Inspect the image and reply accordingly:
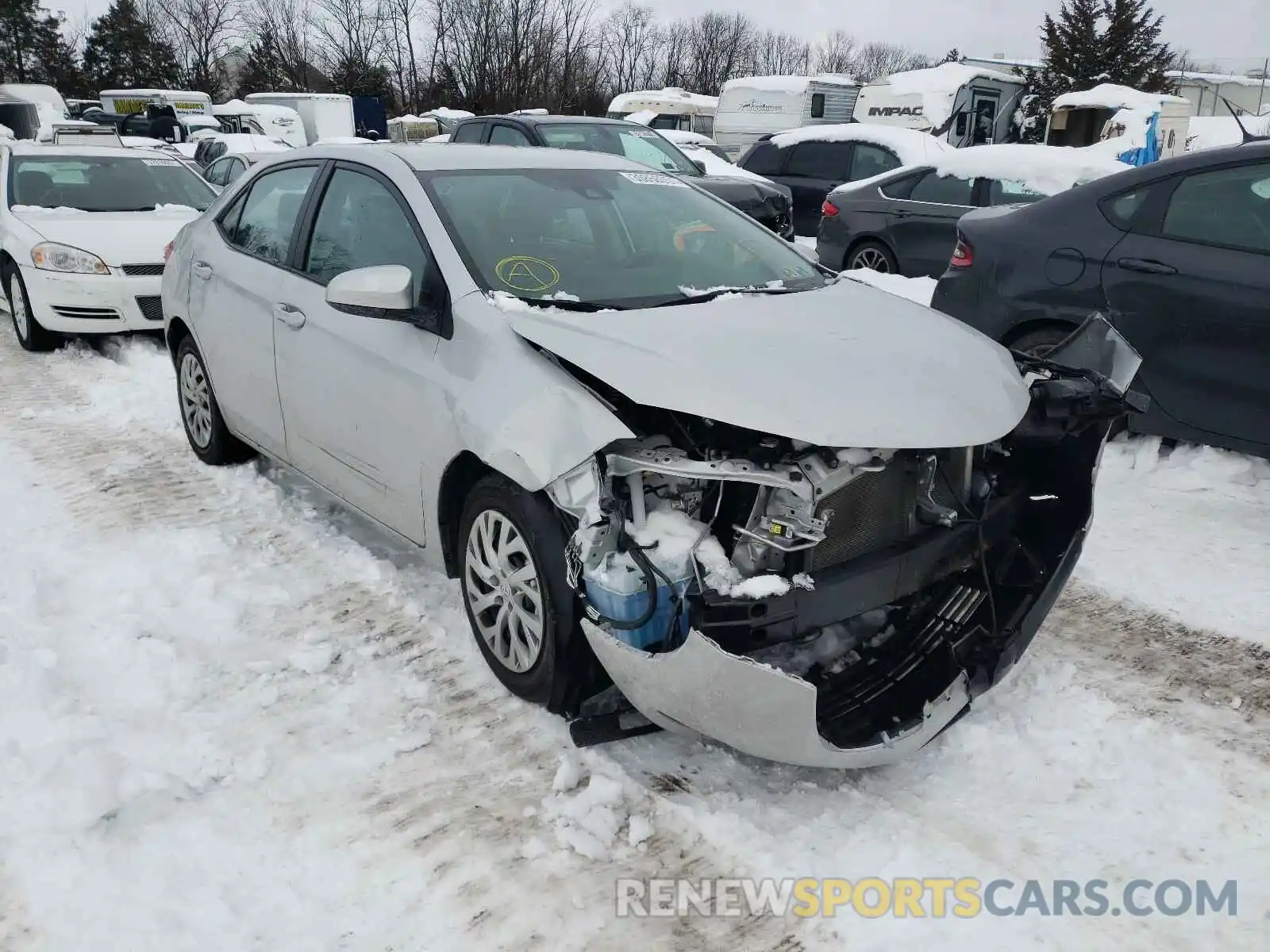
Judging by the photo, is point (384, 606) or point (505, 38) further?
point (505, 38)

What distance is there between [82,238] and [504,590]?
656cm

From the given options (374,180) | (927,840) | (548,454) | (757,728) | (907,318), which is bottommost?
(927,840)

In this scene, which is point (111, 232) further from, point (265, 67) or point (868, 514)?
point (265, 67)

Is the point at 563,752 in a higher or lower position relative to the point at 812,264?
lower

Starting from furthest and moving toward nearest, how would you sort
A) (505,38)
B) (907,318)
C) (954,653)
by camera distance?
(505,38) < (907,318) < (954,653)

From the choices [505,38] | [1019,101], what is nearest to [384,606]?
[1019,101]

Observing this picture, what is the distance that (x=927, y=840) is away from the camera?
2535mm

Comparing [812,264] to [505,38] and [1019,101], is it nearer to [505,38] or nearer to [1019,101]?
[1019,101]

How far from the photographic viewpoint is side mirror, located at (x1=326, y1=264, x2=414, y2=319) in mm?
3084

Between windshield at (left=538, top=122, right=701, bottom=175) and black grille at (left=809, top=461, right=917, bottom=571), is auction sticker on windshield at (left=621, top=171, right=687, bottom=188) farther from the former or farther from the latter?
windshield at (left=538, top=122, right=701, bottom=175)

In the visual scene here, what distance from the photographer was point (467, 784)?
2.78 meters

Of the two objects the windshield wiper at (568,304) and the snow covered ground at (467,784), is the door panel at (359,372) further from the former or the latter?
the snow covered ground at (467,784)

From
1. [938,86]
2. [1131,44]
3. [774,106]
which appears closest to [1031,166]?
[938,86]

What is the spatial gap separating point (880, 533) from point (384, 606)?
6.47ft
